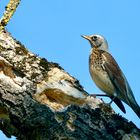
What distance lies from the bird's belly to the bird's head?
1.00 metres

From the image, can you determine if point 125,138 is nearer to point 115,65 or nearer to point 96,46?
point 115,65

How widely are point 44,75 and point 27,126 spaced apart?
642 millimetres

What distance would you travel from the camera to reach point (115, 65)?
845 cm

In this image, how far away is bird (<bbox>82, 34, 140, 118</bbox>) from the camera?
7617 mm

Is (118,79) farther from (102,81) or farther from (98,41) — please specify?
(98,41)

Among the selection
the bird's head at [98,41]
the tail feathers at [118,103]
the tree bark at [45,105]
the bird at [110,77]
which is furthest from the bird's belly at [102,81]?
the tree bark at [45,105]

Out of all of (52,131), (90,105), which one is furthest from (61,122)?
(90,105)

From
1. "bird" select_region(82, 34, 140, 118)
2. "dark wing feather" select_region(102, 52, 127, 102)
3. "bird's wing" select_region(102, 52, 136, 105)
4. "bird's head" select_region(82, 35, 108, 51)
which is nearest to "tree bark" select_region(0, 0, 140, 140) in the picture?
"bird" select_region(82, 34, 140, 118)

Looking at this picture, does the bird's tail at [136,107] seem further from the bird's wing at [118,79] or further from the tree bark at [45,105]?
the tree bark at [45,105]

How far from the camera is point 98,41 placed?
9.43 metres

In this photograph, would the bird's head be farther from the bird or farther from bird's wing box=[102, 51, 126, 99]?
bird's wing box=[102, 51, 126, 99]

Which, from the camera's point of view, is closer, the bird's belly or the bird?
the bird

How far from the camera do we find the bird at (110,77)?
7617 millimetres

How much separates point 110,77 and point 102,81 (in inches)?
9.5
